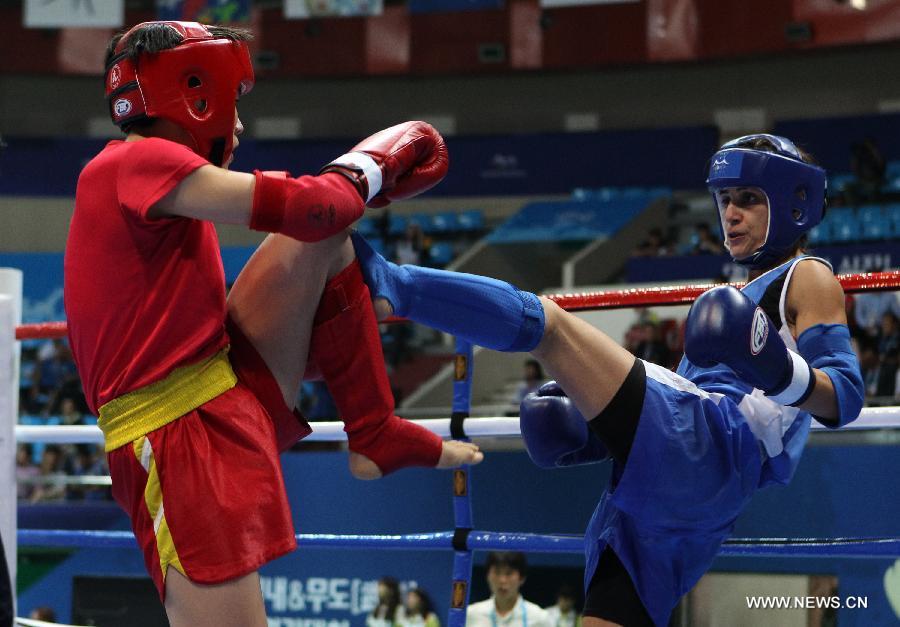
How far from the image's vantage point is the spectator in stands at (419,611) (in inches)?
187

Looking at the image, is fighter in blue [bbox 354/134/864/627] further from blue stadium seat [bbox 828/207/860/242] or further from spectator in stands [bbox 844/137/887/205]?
spectator in stands [bbox 844/137/887/205]

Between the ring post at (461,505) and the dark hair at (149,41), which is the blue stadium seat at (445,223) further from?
the dark hair at (149,41)

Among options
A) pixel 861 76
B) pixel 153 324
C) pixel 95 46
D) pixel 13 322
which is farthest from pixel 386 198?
pixel 95 46

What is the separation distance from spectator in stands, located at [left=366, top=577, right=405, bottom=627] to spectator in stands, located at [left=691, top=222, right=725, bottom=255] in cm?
476

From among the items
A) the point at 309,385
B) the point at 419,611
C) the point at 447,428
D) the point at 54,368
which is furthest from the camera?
Result: the point at 54,368

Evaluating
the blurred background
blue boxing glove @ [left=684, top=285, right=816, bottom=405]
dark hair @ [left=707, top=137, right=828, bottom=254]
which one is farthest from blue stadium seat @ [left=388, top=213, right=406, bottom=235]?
blue boxing glove @ [left=684, top=285, right=816, bottom=405]

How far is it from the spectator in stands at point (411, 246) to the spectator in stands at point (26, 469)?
399 centimetres

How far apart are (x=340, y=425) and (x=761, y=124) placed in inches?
407

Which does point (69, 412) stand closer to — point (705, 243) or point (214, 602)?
point (705, 243)

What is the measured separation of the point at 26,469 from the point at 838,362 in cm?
731

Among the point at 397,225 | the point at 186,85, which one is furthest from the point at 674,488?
the point at 397,225

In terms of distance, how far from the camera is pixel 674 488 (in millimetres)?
1833

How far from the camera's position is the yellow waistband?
1709 mm

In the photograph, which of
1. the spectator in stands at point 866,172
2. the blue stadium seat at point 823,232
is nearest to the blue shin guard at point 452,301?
the blue stadium seat at point 823,232
